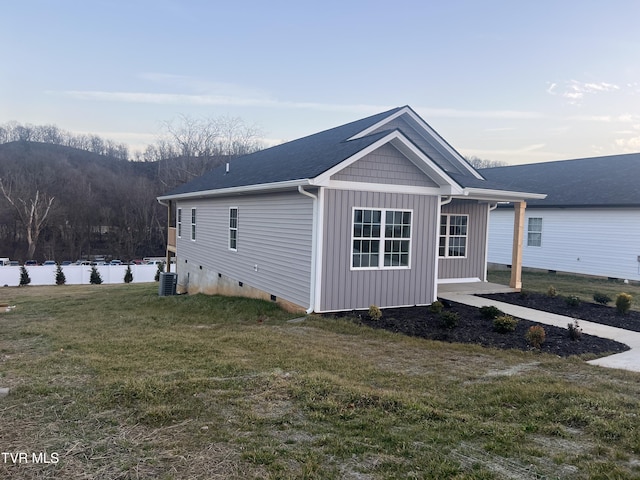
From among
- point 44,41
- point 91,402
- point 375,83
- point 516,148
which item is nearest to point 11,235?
point 44,41

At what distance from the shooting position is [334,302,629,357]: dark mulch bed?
7230mm

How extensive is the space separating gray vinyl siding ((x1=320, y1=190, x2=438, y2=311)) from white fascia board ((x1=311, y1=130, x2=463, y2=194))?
45cm

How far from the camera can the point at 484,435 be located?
140 inches

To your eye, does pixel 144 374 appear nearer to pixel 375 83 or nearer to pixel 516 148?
pixel 375 83

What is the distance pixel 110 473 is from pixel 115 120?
4273 cm

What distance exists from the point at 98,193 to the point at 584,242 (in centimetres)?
6229

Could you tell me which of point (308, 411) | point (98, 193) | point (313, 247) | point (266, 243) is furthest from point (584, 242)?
point (98, 193)

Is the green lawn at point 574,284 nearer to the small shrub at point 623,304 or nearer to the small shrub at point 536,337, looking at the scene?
the small shrub at point 623,304

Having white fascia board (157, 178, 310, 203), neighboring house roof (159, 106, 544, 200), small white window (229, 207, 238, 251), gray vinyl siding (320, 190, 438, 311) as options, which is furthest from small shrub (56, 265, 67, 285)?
gray vinyl siding (320, 190, 438, 311)

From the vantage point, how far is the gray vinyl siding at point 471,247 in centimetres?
1395

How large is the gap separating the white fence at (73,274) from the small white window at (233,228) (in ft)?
80.6

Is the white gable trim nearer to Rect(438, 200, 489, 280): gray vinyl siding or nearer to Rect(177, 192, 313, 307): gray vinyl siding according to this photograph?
Rect(438, 200, 489, 280): gray vinyl siding

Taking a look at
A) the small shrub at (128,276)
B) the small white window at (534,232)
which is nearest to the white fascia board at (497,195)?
the small white window at (534,232)

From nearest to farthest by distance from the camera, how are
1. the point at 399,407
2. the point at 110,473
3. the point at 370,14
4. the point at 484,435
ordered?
the point at 110,473, the point at 484,435, the point at 399,407, the point at 370,14
